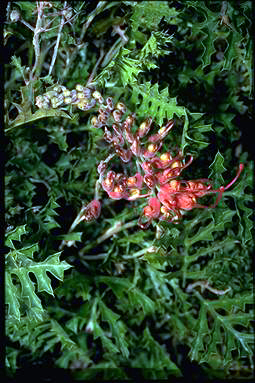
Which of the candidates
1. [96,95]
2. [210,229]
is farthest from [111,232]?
[96,95]

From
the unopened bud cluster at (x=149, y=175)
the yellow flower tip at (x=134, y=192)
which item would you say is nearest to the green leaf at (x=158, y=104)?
the unopened bud cluster at (x=149, y=175)

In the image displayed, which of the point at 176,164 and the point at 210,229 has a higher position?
the point at 176,164

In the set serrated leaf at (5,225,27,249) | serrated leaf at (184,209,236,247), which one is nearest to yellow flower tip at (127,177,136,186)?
serrated leaf at (5,225,27,249)

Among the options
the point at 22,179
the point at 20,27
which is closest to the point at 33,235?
the point at 22,179

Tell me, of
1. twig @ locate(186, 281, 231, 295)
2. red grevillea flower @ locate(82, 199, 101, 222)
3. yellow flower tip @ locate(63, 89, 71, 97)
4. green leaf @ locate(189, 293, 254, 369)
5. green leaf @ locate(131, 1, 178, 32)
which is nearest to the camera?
yellow flower tip @ locate(63, 89, 71, 97)

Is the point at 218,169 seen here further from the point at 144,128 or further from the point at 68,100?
the point at 68,100

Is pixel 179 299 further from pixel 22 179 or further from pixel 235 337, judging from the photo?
pixel 22 179

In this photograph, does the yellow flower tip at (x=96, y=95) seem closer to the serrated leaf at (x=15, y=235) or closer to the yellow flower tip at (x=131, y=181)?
the yellow flower tip at (x=131, y=181)

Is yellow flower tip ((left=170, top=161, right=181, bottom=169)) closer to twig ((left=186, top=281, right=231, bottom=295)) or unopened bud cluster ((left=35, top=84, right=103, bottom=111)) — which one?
unopened bud cluster ((left=35, top=84, right=103, bottom=111))
